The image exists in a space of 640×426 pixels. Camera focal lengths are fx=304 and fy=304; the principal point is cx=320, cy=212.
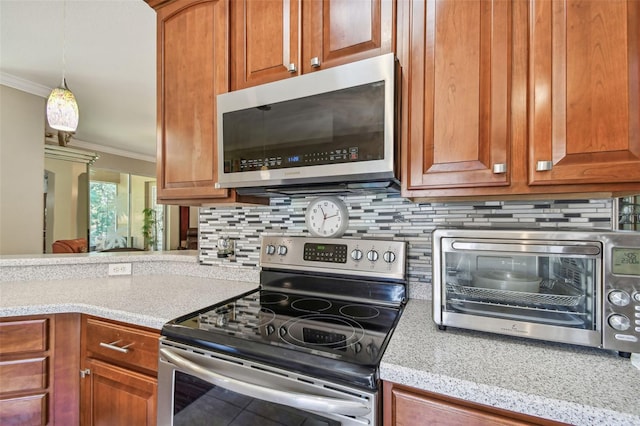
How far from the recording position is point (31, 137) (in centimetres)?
332

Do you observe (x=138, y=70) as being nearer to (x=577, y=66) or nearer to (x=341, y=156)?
(x=341, y=156)

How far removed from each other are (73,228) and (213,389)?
5.29m

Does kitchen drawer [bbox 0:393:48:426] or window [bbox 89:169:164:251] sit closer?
kitchen drawer [bbox 0:393:48:426]

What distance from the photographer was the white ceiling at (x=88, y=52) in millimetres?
2029

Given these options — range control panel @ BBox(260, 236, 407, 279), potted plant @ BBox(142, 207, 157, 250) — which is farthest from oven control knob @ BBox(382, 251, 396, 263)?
potted plant @ BBox(142, 207, 157, 250)

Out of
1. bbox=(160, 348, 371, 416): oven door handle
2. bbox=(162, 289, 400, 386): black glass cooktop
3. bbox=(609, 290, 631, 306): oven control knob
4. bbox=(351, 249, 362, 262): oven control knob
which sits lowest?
bbox=(160, 348, 371, 416): oven door handle

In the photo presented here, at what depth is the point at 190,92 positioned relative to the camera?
4.78ft

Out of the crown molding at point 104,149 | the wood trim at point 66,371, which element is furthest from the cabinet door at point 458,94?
the crown molding at point 104,149

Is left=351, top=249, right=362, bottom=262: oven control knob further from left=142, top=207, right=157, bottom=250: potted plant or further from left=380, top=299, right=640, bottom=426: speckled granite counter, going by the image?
left=142, top=207, right=157, bottom=250: potted plant

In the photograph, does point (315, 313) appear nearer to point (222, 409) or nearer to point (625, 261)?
point (222, 409)

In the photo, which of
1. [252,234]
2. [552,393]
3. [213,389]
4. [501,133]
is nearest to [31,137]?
[252,234]

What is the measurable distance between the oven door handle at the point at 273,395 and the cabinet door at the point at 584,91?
0.81 meters

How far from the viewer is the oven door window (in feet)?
2.66

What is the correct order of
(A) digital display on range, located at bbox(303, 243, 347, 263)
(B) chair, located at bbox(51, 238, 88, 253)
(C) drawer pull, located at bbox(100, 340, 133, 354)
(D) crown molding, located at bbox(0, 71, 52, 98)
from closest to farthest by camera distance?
(C) drawer pull, located at bbox(100, 340, 133, 354) → (A) digital display on range, located at bbox(303, 243, 347, 263) → (D) crown molding, located at bbox(0, 71, 52, 98) → (B) chair, located at bbox(51, 238, 88, 253)
